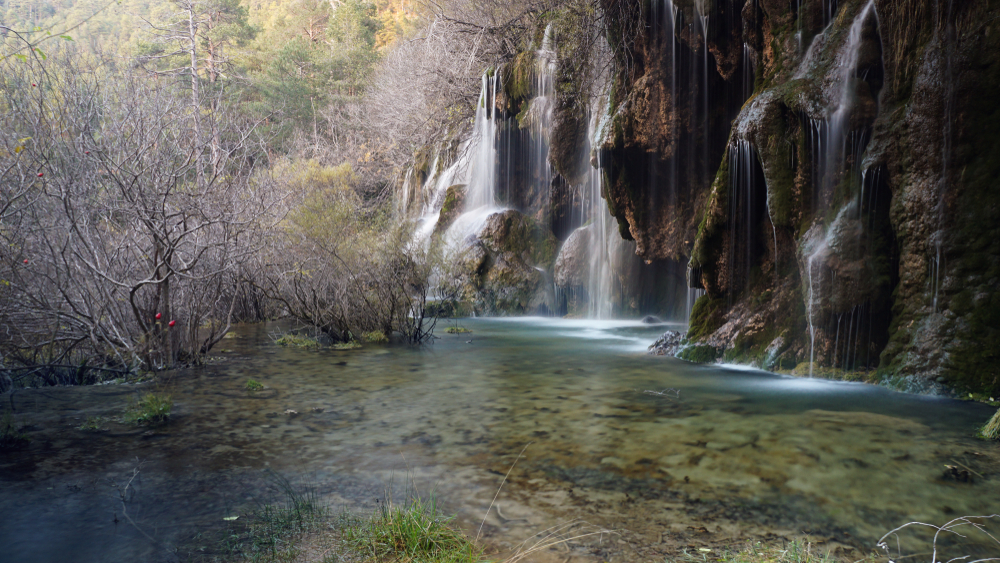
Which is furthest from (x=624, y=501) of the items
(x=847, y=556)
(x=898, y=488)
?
(x=898, y=488)

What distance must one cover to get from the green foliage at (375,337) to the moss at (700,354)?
224 inches

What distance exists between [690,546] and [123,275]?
7.42 m

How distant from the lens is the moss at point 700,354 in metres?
9.71

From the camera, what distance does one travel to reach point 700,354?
983 cm

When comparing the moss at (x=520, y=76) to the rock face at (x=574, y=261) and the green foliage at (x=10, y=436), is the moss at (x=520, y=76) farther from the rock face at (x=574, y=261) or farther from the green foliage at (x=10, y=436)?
the green foliage at (x=10, y=436)

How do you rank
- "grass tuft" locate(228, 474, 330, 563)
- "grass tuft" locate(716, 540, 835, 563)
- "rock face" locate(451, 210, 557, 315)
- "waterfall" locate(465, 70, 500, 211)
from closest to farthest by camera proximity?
1. "grass tuft" locate(716, 540, 835, 563)
2. "grass tuft" locate(228, 474, 330, 563)
3. "rock face" locate(451, 210, 557, 315)
4. "waterfall" locate(465, 70, 500, 211)

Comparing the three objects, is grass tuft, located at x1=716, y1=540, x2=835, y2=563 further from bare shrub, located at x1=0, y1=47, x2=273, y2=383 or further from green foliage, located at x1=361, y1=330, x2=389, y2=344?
green foliage, located at x1=361, y1=330, x2=389, y2=344

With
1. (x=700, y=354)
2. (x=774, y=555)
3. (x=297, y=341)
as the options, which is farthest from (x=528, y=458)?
(x=297, y=341)

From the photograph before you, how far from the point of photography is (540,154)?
68.2ft

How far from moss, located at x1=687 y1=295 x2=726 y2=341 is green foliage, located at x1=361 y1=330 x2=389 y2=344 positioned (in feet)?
18.9

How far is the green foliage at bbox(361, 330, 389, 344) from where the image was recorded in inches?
488

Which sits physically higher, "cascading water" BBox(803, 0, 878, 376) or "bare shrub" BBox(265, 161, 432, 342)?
"cascading water" BBox(803, 0, 878, 376)

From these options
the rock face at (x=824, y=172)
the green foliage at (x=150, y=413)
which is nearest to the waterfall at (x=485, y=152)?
the rock face at (x=824, y=172)

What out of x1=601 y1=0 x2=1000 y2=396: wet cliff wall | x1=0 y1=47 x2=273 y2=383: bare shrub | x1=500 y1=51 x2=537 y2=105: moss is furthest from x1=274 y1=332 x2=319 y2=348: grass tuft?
x1=500 y1=51 x2=537 y2=105: moss
